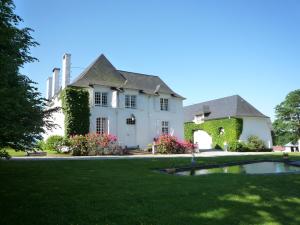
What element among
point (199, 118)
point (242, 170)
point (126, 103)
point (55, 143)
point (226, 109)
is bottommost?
point (242, 170)

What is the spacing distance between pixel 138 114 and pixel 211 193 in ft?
71.4

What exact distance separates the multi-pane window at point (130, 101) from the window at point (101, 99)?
7.03 feet

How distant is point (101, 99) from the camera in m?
26.5

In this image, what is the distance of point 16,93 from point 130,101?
22.1 m

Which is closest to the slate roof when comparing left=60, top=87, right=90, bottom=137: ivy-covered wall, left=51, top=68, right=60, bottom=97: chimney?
left=60, top=87, right=90, bottom=137: ivy-covered wall

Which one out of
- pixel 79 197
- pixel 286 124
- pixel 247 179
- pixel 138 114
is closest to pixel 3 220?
pixel 79 197

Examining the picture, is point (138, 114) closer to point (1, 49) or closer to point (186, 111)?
point (186, 111)

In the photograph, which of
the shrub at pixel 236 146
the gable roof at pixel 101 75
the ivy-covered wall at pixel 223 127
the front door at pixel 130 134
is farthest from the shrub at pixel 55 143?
the ivy-covered wall at pixel 223 127

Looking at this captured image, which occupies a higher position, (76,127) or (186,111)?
(186,111)

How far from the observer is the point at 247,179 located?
8969 millimetres

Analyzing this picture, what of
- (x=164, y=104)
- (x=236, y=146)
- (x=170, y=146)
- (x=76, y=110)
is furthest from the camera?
(x=236, y=146)

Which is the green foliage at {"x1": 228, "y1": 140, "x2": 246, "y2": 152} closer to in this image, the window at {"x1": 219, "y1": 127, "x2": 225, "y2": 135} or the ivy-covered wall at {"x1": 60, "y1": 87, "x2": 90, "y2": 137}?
the window at {"x1": 219, "y1": 127, "x2": 225, "y2": 135}

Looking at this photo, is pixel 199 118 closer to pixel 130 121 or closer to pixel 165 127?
pixel 165 127

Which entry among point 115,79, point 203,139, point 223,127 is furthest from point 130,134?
point 203,139
